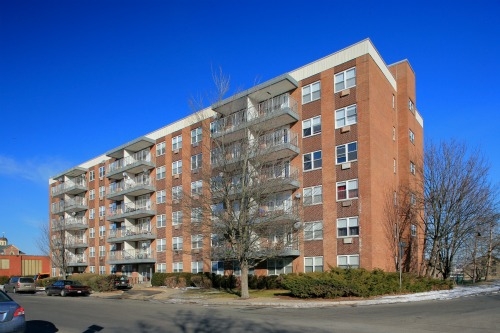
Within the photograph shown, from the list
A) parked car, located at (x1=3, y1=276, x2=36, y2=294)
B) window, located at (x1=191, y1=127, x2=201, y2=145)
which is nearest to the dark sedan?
parked car, located at (x1=3, y1=276, x2=36, y2=294)

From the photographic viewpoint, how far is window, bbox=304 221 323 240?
103ft

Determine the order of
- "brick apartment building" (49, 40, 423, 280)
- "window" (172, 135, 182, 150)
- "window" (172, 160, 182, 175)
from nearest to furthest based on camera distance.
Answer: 1. "brick apartment building" (49, 40, 423, 280)
2. "window" (172, 160, 182, 175)
3. "window" (172, 135, 182, 150)

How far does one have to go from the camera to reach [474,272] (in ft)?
164

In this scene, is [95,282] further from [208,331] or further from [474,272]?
[474,272]

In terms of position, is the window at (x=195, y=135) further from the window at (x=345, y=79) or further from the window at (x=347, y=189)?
the window at (x=347, y=189)

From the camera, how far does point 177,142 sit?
46188 millimetres

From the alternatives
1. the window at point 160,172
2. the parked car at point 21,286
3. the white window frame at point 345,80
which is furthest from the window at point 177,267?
the white window frame at point 345,80

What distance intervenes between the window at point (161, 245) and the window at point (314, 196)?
63.6 feet

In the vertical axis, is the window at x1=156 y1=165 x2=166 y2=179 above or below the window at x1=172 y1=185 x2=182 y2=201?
above

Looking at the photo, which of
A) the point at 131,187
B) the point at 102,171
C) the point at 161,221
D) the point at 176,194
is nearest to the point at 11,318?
the point at 176,194

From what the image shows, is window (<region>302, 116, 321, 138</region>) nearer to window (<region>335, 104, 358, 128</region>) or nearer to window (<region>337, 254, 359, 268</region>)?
window (<region>335, 104, 358, 128</region>)

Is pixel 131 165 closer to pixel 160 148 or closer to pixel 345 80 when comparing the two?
pixel 160 148

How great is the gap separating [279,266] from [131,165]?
75.6ft

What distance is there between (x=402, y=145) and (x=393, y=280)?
45.7ft
